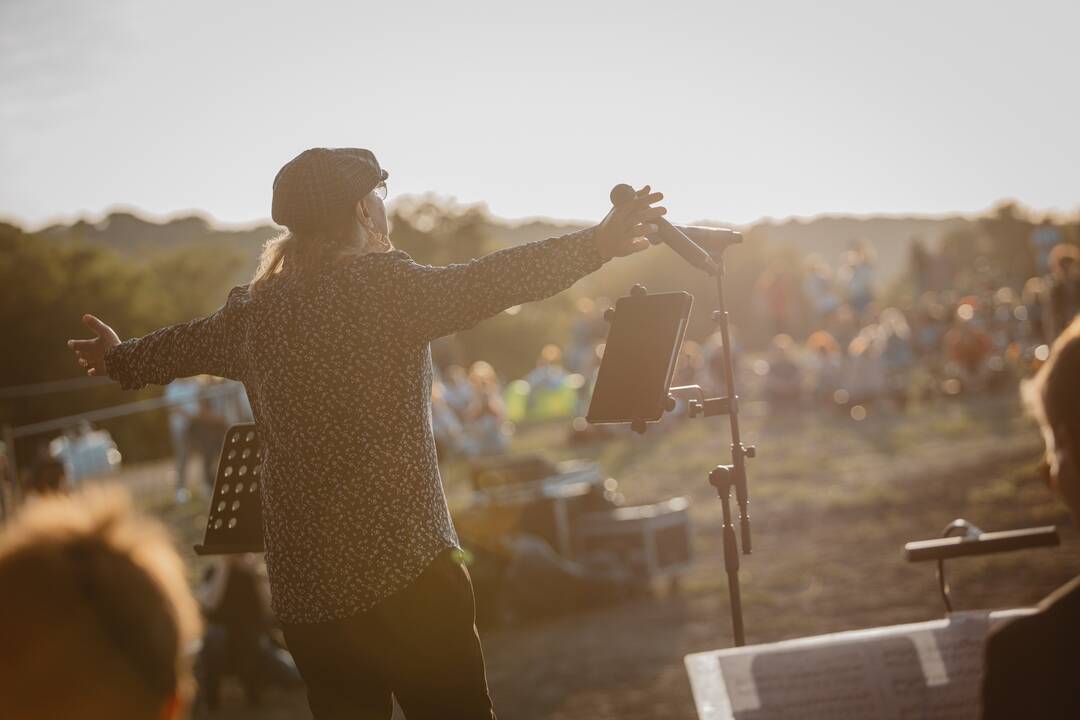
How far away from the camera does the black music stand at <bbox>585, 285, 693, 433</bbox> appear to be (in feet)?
10.9

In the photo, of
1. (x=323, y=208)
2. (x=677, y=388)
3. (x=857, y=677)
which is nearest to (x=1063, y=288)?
(x=677, y=388)

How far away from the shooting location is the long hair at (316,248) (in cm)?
319

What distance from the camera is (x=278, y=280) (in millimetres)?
3221

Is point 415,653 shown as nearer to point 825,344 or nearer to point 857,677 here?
point 857,677

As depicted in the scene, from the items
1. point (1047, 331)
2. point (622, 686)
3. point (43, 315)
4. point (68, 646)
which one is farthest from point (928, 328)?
point (43, 315)

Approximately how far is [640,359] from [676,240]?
1.19ft

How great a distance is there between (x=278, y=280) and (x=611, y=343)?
992 millimetres

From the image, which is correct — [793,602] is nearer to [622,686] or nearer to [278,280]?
[622,686]

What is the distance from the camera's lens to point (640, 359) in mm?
3404

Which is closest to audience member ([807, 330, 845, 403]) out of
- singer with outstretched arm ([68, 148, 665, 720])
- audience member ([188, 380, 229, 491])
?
audience member ([188, 380, 229, 491])

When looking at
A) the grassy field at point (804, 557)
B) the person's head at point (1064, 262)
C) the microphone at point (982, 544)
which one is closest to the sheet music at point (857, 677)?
the microphone at point (982, 544)

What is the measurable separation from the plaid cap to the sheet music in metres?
1.55

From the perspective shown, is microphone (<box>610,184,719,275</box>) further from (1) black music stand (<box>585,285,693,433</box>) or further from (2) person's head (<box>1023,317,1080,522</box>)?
(2) person's head (<box>1023,317,1080,522</box>)

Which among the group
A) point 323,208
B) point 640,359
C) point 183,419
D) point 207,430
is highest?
point 323,208
